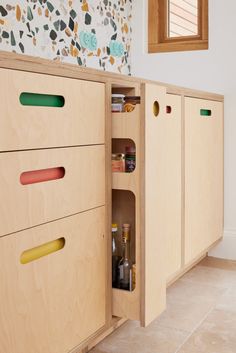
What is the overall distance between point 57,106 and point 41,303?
20.8 inches

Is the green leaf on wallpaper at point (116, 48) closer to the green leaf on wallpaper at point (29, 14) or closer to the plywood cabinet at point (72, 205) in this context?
the green leaf on wallpaper at point (29, 14)

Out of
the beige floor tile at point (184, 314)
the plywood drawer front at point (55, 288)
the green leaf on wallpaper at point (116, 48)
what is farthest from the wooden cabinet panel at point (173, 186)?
the green leaf on wallpaper at point (116, 48)

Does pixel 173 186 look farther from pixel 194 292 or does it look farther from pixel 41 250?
pixel 41 250

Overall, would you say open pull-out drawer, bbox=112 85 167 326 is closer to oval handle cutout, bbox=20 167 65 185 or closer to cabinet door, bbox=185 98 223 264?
oval handle cutout, bbox=20 167 65 185

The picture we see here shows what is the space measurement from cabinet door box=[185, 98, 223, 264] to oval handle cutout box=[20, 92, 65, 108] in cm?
98

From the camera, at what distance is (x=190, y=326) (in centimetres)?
192

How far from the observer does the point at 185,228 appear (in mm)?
2254

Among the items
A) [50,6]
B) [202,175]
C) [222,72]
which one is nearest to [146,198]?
[202,175]

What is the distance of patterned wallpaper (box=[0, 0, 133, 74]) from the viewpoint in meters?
2.16

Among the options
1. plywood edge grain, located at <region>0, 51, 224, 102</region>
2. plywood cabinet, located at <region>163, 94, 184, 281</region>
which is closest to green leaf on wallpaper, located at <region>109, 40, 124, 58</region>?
plywood cabinet, located at <region>163, 94, 184, 281</region>

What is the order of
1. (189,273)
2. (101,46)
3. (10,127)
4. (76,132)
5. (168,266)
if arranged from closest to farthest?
1. (10,127)
2. (76,132)
3. (168,266)
4. (189,273)
5. (101,46)

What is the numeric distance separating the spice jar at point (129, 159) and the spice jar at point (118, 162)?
0.6 inches

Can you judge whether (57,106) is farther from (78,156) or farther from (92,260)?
(92,260)

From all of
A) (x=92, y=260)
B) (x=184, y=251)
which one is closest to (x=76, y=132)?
(x=92, y=260)
